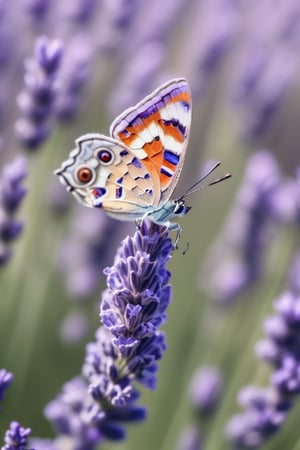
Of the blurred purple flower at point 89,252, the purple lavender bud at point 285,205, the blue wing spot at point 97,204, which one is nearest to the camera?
the blue wing spot at point 97,204

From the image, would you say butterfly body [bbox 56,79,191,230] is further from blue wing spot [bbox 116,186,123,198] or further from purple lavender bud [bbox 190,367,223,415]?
purple lavender bud [bbox 190,367,223,415]

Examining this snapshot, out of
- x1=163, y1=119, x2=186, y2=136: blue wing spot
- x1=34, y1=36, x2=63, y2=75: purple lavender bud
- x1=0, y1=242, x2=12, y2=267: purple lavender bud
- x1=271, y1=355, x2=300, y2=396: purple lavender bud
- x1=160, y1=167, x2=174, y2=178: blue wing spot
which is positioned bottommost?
x1=271, y1=355, x2=300, y2=396: purple lavender bud

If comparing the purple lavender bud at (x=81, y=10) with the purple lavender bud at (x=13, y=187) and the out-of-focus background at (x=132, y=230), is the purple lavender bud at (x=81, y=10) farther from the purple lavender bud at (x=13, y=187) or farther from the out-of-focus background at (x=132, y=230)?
the purple lavender bud at (x=13, y=187)

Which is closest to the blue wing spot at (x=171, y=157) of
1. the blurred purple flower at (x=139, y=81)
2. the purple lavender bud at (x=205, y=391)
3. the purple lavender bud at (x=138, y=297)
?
the purple lavender bud at (x=138, y=297)

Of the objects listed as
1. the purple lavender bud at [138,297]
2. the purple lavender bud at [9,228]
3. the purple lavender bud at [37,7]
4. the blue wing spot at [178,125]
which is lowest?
the purple lavender bud at [138,297]

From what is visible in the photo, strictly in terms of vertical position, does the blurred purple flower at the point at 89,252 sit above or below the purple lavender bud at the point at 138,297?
above

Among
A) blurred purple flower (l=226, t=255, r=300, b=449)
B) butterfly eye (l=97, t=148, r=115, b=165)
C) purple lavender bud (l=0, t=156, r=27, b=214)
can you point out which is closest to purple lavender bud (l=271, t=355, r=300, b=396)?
blurred purple flower (l=226, t=255, r=300, b=449)

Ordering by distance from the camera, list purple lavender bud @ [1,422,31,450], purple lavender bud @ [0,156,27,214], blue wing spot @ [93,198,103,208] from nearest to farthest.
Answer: purple lavender bud @ [1,422,31,450], blue wing spot @ [93,198,103,208], purple lavender bud @ [0,156,27,214]

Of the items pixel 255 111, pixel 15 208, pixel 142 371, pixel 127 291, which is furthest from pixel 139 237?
pixel 255 111
